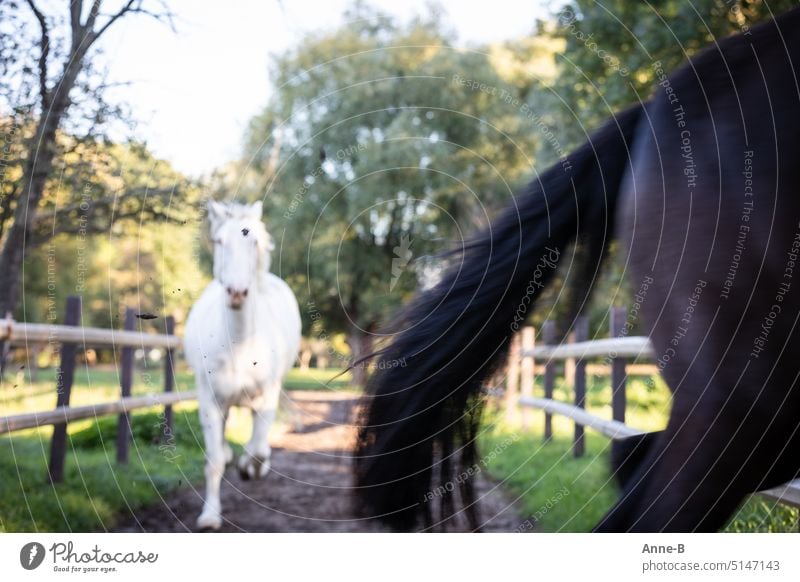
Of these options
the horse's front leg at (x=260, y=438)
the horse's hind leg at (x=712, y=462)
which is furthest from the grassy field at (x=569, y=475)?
the horse's front leg at (x=260, y=438)

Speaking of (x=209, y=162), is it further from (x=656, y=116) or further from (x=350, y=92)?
(x=350, y=92)

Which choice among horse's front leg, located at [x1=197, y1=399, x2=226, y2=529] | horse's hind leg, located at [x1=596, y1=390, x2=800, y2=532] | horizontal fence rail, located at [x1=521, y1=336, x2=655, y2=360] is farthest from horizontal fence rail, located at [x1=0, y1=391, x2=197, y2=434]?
horse's hind leg, located at [x1=596, y1=390, x2=800, y2=532]

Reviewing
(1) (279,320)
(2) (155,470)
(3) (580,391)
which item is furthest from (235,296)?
(3) (580,391)

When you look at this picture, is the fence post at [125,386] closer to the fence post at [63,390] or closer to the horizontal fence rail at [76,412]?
the horizontal fence rail at [76,412]

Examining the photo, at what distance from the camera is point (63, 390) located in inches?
124

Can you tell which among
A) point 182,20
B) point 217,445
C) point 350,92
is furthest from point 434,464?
point 350,92

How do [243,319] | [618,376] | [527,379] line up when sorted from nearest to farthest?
[243,319]
[618,376]
[527,379]

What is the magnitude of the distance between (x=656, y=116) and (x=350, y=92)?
5192mm

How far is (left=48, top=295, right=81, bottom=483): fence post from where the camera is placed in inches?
111

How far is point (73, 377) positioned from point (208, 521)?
1.07m

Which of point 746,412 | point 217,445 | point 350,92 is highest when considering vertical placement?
point 350,92

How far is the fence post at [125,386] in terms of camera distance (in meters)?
3.39

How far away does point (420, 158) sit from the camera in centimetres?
671

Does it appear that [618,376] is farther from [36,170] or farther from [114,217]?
[36,170]
